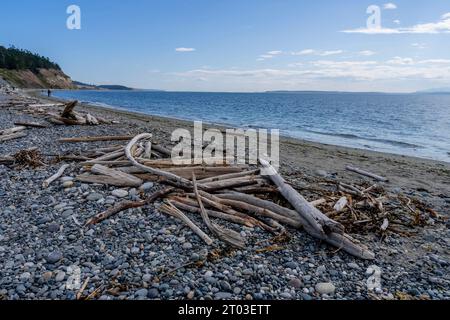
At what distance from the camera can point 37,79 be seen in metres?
129

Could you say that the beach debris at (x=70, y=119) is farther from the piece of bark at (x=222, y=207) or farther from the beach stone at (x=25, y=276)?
the beach stone at (x=25, y=276)

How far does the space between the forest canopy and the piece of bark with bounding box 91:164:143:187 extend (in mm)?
133398

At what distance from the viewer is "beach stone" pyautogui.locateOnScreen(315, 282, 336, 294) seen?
4.57 metres

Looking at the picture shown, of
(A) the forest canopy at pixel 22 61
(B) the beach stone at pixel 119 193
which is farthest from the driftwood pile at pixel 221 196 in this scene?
(A) the forest canopy at pixel 22 61

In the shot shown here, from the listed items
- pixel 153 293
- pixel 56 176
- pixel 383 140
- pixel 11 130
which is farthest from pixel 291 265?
pixel 383 140

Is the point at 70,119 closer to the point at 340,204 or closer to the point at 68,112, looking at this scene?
the point at 68,112

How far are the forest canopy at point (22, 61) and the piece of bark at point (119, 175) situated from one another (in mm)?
133398

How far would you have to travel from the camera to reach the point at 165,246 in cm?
539

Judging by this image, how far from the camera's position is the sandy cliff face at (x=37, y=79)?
103875 millimetres

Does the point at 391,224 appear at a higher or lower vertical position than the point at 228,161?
lower

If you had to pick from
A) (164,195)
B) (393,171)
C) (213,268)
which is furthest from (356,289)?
(393,171)

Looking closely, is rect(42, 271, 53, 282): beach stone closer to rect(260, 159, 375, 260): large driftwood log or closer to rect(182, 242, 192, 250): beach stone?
rect(182, 242, 192, 250): beach stone
